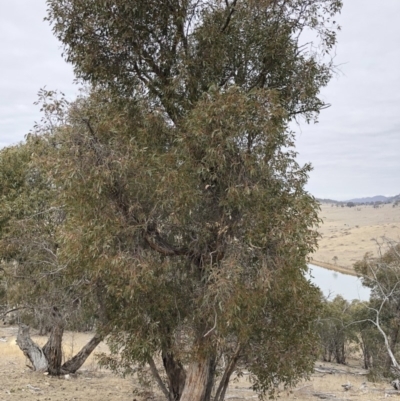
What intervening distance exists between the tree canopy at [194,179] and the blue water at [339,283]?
95.8ft

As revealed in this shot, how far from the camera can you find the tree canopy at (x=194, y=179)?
4.92 meters

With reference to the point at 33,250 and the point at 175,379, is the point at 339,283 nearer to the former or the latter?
the point at 33,250

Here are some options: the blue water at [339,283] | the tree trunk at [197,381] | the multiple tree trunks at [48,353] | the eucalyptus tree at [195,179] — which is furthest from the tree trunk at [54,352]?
the blue water at [339,283]

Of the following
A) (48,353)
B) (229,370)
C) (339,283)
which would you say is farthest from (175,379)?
(339,283)

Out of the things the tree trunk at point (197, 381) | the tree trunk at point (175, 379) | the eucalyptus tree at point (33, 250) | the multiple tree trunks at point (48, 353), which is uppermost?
the eucalyptus tree at point (33, 250)

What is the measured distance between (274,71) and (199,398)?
15.3ft

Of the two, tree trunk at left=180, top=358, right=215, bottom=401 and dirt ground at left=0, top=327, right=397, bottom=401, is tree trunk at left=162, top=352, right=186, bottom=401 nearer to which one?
tree trunk at left=180, top=358, right=215, bottom=401

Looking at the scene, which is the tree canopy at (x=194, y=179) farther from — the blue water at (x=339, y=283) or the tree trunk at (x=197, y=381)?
the blue water at (x=339, y=283)

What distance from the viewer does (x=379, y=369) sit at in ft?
57.7

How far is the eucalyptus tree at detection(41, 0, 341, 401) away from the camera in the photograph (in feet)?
16.1

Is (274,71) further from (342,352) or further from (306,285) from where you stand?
(342,352)

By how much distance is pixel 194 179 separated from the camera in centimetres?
509

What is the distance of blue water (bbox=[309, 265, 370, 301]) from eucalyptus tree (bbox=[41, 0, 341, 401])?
2925cm

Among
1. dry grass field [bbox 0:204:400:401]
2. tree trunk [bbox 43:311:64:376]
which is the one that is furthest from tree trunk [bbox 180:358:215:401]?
tree trunk [bbox 43:311:64:376]
